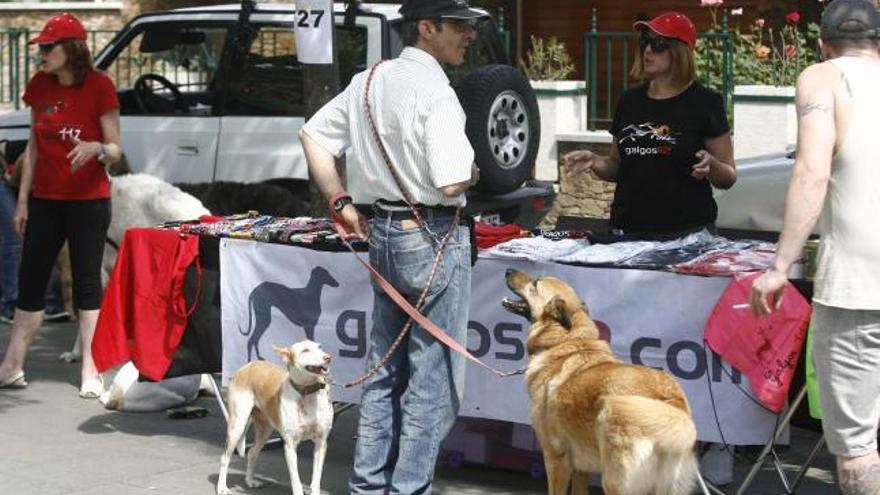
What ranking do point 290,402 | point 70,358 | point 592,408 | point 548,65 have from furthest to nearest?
point 548,65 < point 70,358 < point 290,402 < point 592,408

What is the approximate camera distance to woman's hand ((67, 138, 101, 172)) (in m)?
8.47

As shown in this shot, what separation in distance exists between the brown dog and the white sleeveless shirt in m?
0.76

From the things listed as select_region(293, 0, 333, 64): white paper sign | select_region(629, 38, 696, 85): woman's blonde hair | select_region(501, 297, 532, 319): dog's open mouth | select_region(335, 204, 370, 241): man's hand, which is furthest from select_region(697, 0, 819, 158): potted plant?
select_region(335, 204, 370, 241): man's hand

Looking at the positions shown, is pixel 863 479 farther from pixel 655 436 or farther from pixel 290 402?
pixel 290 402

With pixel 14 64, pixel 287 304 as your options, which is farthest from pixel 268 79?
pixel 14 64

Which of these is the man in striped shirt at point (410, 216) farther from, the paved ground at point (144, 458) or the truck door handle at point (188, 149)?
the truck door handle at point (188, 149)

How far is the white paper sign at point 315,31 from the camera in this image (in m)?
8.28

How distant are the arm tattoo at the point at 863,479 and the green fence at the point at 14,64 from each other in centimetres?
1530

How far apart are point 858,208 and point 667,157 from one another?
185 cm

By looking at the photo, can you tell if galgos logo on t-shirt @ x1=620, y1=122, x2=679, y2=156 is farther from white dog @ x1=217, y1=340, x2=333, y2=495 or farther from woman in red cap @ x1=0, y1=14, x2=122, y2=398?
woman in red cap @ x1=0, y1=14, x2=122, y2=398

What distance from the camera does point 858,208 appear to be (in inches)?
200

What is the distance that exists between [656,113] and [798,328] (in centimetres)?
128

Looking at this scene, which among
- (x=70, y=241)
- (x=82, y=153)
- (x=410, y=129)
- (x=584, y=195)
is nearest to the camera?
(x=410, y=129)

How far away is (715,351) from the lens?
20.2 ft
